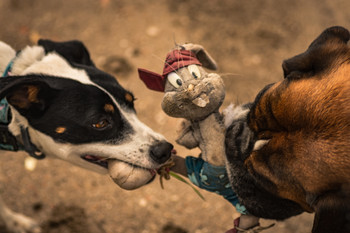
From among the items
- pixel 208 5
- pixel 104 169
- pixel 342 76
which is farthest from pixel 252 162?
pixel 208 5

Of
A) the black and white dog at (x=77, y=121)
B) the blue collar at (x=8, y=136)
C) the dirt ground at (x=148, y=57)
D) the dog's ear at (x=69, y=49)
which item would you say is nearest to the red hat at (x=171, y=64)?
the black and white dog at (x=77, y=121)

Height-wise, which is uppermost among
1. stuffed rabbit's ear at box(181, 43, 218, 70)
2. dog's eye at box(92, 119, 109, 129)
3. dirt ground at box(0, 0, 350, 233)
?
stuffed rabbit's ear at box(181, 43, 218, 70)

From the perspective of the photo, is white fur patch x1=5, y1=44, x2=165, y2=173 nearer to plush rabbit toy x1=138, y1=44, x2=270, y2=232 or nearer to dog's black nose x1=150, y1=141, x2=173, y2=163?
dog's black nose x1=150, y1=141, x2=173, y2=163

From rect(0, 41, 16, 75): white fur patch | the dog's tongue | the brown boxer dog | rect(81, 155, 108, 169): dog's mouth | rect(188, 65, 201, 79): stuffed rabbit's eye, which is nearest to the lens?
the brown boxer dog

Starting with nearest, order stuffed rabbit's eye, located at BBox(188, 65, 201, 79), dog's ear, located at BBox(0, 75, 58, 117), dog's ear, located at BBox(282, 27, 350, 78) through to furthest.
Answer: dog's ear, located at BBox(282, 27, 350, 78), stuffed rabbit's eye, located at BBox(188, 65, 201, 79), dog's ear, located at BBox(0, 75, 58, 117)

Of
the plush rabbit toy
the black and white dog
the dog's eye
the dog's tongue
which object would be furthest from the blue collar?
the plush rabbit toy

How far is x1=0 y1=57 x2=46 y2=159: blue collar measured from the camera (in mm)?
2891

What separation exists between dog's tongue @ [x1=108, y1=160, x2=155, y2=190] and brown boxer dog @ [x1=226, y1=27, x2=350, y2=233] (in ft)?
2.45

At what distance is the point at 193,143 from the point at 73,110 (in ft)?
3.28

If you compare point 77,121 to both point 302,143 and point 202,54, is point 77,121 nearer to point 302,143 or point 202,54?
point 202,54

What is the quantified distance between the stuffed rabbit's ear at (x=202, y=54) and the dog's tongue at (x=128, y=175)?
99 centimetres

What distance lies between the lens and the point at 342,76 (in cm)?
196

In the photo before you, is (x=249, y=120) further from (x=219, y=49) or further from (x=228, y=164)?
(x=219, y=49)

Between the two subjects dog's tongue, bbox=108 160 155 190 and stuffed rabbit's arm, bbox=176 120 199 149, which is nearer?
stuffed rabbit's arm, bbox=176 120 199 149
